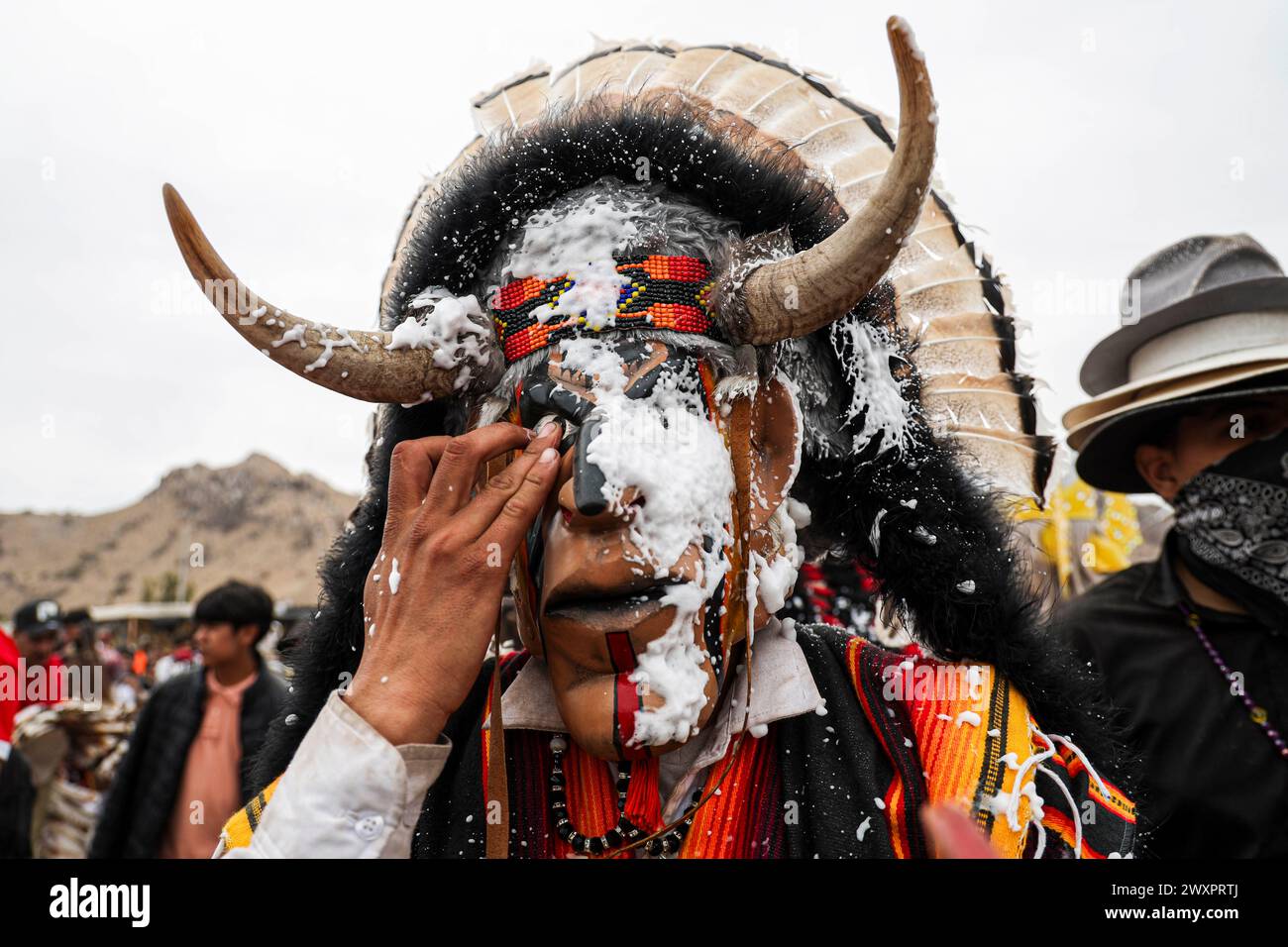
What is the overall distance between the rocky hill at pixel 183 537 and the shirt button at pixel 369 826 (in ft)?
149

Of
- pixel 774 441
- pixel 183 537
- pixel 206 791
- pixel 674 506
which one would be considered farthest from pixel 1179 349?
pixel 183 537

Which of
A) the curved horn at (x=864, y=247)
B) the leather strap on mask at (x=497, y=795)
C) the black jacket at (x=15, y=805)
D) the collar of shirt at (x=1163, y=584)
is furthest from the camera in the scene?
the black jacket at (x=15, y=805)

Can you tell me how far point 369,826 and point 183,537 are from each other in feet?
188

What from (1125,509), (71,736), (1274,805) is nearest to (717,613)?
(1274,805)

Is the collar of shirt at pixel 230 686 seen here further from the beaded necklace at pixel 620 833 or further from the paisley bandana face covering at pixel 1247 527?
the paisley bandana face covering at pixel 1247 527

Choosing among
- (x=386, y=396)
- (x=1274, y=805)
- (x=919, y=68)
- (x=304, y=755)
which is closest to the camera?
(x=919, y=68)

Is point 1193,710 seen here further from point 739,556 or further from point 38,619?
point 38,619

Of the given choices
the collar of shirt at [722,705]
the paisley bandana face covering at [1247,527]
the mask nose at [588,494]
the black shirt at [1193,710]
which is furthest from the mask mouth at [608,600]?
the paisley bandana face covering at [1247,527]

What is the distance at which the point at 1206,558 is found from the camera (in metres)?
3.25

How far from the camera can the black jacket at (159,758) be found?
187 inches

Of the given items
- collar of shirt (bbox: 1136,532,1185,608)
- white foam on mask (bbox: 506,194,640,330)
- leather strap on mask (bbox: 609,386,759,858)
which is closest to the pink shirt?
leather strap on mask (bbox: 609,386,759,858)

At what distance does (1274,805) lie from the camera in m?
2.91
